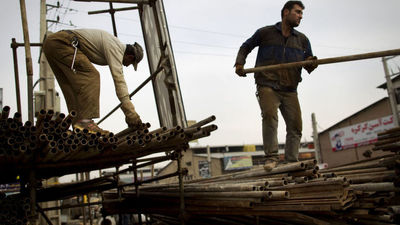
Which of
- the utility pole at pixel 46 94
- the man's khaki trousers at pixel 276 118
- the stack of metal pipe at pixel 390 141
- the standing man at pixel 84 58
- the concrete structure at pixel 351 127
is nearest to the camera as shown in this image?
the standing man at pixel 84 58

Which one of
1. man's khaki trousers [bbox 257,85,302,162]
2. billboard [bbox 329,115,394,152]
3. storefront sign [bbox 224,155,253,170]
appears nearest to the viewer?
man's khaki trousers [bbox 257,85,302,162]

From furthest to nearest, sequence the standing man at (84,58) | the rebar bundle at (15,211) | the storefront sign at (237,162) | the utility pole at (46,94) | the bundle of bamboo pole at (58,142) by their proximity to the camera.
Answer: the storefront sign at (237,162)
the utility pole at (46,94)
the standing man at (84,58)
the rebar bundle at (15,211)
the bundle of bamboo pole at (58,142)

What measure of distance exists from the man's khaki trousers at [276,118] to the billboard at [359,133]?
85.8 ft

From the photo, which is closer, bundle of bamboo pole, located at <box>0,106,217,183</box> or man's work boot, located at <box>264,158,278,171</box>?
bundle of bamboo pole, located at <box>0,106,217,183</box>

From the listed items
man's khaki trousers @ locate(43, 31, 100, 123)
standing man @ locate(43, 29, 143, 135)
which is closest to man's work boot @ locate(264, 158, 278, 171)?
standing man @ locate(43, 29, 143, 135)

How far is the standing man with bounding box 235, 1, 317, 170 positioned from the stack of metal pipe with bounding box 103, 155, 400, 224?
0.71 m

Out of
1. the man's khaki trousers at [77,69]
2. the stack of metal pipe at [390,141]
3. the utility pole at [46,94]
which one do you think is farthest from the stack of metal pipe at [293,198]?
the utility pole at [46,94]

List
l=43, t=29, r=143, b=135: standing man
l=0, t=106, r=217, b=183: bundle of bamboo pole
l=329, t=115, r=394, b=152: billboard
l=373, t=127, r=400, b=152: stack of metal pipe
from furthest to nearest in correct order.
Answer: l=329, t=115, r=394, b=152: billboard → l=373, t=127, r=400, b=152: stack of metal pipe → l=43, t=29, r=143, b=135: standing man → l=0, t=106, r=217, b=183: bundle of bamboo pole

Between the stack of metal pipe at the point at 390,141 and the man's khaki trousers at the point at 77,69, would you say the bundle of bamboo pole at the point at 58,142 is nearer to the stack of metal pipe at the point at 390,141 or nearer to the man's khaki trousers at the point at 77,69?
the man's khaki trousers at the point at 77,69

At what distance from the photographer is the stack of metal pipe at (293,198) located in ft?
12.7

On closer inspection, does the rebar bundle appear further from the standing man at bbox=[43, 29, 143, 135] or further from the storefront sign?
the storefront sign

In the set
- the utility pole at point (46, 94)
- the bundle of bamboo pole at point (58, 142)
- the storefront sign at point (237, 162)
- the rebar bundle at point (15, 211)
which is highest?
the utility pole at point (46, 94)

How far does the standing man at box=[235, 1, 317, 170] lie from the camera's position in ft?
17.4

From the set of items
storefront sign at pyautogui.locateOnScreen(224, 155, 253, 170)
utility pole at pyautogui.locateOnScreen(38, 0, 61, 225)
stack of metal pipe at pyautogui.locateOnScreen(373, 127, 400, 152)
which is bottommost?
stack of metal pipe at pyautogui.locateOnScreen(373, 127, 400, 152)
